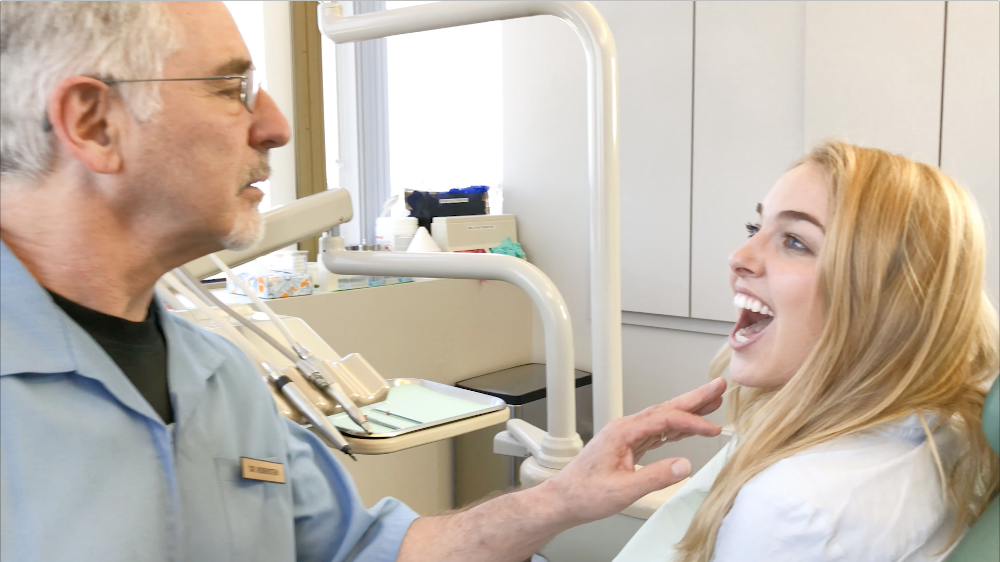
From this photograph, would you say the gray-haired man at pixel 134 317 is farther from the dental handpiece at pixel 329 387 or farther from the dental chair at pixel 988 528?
the dental chair at pixel 988 528

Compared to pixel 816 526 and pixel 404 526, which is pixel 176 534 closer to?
pixel 404 526

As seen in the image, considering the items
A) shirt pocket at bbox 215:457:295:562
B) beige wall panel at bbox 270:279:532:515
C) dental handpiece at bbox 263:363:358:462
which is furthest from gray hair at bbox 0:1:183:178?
beige wall panel at bbox 270:279:532:515

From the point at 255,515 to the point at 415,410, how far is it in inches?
15.6

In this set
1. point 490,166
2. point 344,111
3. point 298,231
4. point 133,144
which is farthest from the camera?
point 490,166

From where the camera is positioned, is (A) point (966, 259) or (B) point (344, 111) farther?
(B) point (344, 111)

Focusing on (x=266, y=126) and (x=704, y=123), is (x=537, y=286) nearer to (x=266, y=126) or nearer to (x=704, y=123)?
(x=266, y=126)

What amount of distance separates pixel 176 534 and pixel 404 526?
0.37 metres

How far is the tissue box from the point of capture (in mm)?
2328

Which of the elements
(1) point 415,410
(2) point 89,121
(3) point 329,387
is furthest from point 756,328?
(2) point 89,121

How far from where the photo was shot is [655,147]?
2.86m

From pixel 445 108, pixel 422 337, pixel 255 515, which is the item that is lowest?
pixel 422 337

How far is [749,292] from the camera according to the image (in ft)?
3.65

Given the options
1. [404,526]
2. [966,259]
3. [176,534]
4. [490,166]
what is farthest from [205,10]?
[490,166]

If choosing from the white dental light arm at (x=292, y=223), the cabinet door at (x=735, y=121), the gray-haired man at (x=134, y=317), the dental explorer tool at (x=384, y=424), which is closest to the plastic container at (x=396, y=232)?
the cabinet door at (x=735, y=121)
